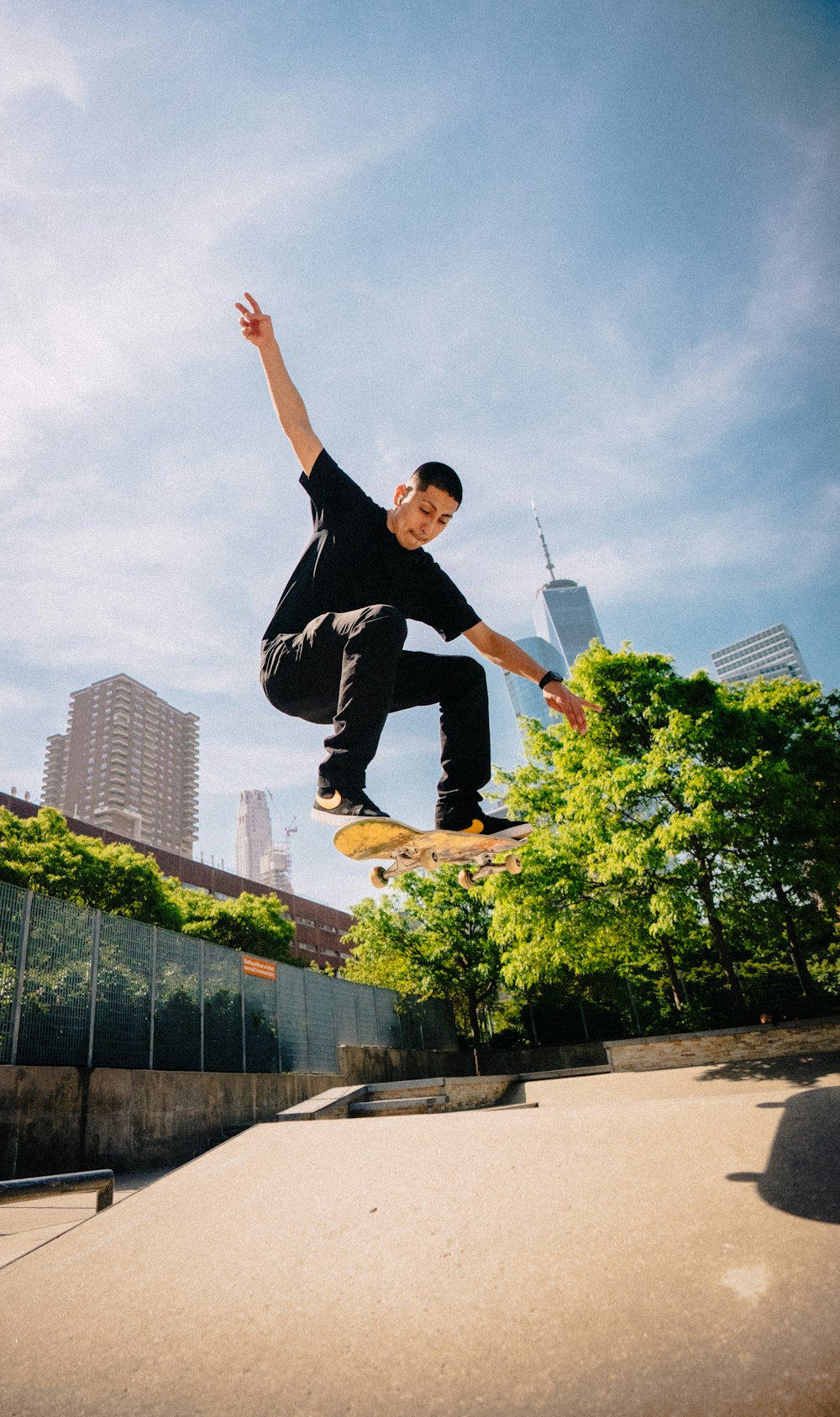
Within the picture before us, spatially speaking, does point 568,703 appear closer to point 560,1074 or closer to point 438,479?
point 438,479

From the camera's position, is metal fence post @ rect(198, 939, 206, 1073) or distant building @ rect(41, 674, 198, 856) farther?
distant building @ rect(41, 674, 198, 856)

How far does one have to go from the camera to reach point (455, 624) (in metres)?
4.71

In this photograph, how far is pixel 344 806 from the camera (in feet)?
12.1

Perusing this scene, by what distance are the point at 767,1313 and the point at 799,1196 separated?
3.16ft

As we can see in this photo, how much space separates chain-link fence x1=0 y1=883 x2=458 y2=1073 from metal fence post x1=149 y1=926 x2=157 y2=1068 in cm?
2

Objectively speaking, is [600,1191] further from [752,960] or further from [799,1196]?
[752,960]

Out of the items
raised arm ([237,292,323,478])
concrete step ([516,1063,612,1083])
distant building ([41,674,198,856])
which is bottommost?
concrete step ([516,1063,612,1083])

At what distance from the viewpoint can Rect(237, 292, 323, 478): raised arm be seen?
3977 mm

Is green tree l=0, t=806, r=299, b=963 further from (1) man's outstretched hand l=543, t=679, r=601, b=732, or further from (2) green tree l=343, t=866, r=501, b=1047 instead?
(1) man's outstretched hand l=543, t=679, r=601, b=732

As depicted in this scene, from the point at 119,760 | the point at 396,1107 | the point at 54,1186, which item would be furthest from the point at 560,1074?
the point at 119,760

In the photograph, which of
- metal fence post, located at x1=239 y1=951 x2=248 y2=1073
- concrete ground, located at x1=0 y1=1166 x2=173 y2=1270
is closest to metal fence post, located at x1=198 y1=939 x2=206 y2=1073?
metal fence post, located at x1=239 y1=951 x2=248 y2=1073

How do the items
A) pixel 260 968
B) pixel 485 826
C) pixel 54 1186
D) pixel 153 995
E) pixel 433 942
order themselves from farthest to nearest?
1. pixel 433 942
2. pixel 260 968
3. pixel 153 995
4. pixel 54 1186
5. pixel 485 826

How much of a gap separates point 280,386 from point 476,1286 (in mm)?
4372

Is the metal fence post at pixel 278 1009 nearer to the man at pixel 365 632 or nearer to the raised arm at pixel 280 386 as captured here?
the man at pixel 365 632
